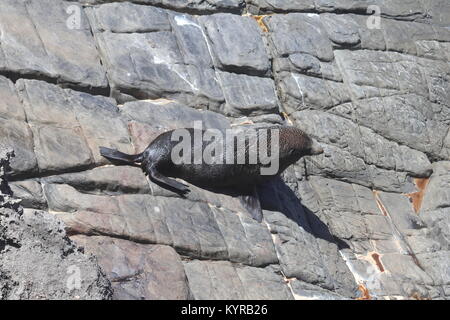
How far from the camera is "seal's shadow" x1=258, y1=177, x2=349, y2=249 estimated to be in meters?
11.7

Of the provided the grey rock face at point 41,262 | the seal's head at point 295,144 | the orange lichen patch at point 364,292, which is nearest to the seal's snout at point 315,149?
the seal's head at point 295,144

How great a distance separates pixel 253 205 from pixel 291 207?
976 millimetres

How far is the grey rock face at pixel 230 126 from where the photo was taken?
30.4 feet

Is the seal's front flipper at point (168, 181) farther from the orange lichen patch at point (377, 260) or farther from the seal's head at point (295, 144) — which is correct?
the orange lichen patch at point (377, 260)

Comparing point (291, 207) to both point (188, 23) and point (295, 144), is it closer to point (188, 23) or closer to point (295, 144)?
point (295, 144)

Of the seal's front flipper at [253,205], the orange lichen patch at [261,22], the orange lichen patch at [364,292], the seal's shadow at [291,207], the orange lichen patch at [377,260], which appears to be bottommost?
the orange lichen patch at [364,292]

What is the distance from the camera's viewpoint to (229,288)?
962 cm

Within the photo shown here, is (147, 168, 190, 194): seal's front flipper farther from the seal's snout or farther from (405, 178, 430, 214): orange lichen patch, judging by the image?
(405, 178, 430, 214): orange lichen patch

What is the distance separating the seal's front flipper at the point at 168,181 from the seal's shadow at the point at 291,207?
1419mm

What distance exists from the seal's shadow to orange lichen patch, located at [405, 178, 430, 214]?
6.78 feet

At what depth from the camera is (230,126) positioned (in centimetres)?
1222

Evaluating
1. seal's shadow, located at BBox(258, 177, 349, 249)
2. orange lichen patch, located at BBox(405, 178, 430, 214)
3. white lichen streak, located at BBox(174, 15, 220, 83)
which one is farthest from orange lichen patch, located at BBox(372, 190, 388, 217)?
white lichen streak, located at BBox(174, 15, 220, 83)

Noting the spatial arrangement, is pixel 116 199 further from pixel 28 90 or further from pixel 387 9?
pixel 387 9

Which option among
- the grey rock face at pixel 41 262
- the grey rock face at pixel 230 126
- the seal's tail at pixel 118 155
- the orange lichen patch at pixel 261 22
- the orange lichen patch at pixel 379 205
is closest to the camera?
the grey rock face at pixel 41 262
